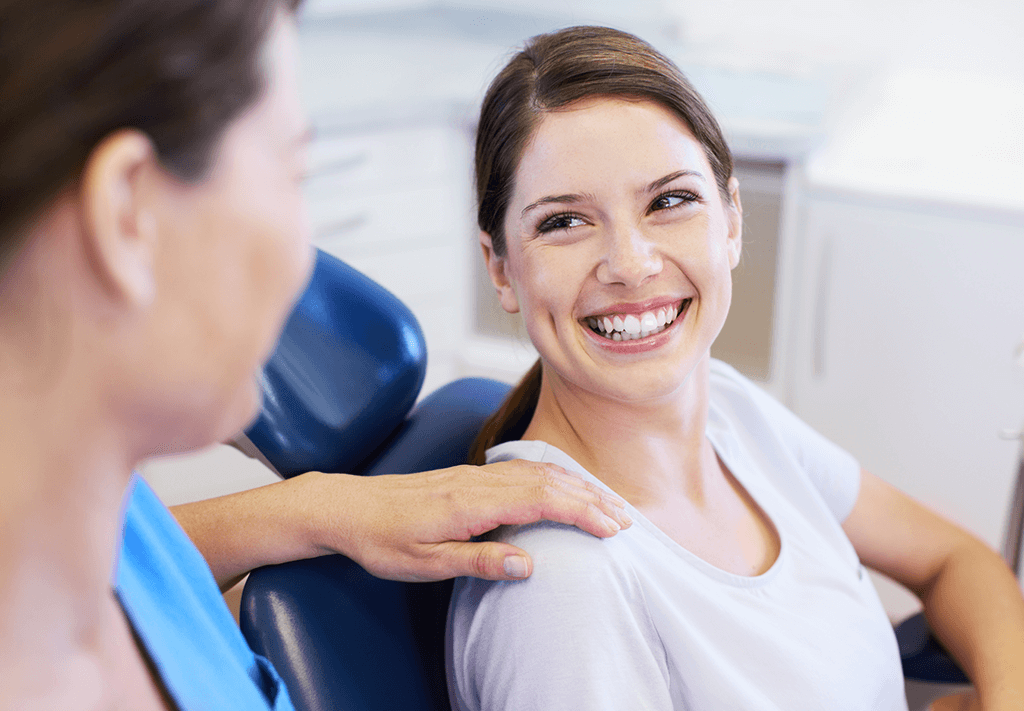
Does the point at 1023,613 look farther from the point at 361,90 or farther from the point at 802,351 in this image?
the point at 361,90

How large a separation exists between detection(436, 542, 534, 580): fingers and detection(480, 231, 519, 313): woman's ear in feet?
0.98

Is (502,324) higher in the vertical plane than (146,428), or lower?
lower

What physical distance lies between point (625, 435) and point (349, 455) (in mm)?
302

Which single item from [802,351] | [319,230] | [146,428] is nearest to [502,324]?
[319,230]

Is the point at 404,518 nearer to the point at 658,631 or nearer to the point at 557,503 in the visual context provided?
the point at 557,503

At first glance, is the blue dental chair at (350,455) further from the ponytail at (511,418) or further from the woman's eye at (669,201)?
the woman's eye at (669,201)

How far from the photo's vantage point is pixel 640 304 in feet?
3.12

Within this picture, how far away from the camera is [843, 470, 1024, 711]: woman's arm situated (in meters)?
1.12

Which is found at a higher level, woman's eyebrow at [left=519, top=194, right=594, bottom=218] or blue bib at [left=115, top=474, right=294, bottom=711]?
woman's eyebrow at [left=519, top=194, right=594, bottom=218]

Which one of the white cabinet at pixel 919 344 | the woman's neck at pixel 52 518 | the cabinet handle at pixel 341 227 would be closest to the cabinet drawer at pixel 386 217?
the cabinet handle at pixel 341 227

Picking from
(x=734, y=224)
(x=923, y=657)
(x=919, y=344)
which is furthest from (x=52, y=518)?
(x=919, y=344)

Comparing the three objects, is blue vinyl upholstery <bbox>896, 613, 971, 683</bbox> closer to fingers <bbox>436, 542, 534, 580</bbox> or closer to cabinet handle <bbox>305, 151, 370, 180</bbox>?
fingers <bbox>436, 542, 534, 580</bbox>

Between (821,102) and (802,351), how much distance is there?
25.1 inches

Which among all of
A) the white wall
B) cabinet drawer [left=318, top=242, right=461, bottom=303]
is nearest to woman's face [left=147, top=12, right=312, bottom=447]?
cabinet drawer [left=318, top=242, right=461, bottom=303]
